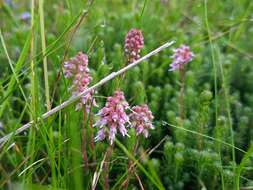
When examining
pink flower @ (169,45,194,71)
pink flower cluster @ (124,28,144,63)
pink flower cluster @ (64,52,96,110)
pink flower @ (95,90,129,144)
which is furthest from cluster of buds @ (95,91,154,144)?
pink flower @ (169,45,194,71)

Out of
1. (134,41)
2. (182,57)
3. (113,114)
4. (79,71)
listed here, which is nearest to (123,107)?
(113,114)

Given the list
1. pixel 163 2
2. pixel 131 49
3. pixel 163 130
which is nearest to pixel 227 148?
pixel 163 130

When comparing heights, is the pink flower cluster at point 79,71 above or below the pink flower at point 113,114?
above

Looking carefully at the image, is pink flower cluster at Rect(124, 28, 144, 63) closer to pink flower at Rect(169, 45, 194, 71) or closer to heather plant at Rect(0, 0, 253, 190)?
Answer: heather plant at Rect(0, 0, 253, 190)

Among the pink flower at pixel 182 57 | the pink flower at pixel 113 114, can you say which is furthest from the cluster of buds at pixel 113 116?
the pink flower at pixel 182 57

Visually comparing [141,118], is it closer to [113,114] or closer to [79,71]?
[113,114]

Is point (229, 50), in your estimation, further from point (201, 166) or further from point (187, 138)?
point (201, 166)

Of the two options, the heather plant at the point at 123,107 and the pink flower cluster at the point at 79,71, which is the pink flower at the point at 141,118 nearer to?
the heather plant at the point at 123,107
